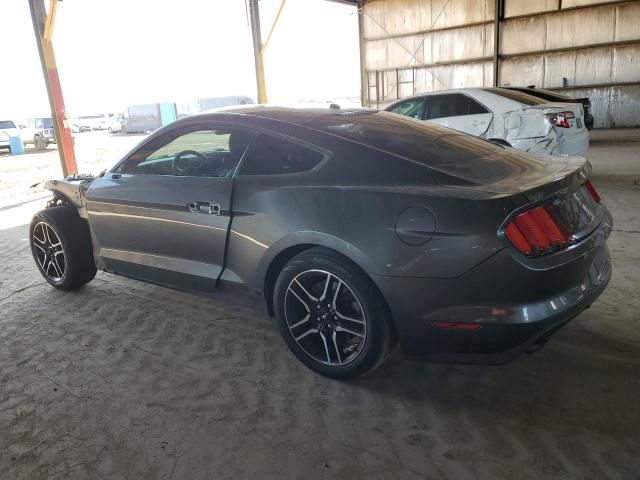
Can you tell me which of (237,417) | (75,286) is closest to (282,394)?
(237,417)

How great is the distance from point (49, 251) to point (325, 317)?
272 cm

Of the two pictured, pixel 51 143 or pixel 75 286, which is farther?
pixel 51 143

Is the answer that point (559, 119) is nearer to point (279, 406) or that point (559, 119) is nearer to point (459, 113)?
point (459, 113)

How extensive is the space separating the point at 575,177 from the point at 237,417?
6.60ft

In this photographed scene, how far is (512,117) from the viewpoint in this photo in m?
7.19

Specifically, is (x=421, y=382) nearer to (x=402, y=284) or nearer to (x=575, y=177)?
(x=402, y=284)

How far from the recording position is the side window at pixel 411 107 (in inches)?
328

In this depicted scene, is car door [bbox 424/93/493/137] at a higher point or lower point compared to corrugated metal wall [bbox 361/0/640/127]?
lower

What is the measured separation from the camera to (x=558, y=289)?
86.4 inches

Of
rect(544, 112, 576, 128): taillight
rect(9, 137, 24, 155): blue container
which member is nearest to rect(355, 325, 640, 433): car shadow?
rect(544, 112, 576, 128): taillight

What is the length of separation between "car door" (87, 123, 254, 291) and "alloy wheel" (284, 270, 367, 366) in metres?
0.58

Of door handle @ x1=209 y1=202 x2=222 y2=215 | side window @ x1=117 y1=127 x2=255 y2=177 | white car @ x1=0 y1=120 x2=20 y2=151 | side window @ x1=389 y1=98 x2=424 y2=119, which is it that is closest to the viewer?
door handle @ x1=209 y1=202 x2=222 y2=215

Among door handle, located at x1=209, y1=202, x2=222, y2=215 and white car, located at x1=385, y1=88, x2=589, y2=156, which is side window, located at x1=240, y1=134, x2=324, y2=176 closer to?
door handle, located at x1=209, y1=202, x2=222, y2=215

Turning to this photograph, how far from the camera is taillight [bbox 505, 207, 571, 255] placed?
2105 mm
